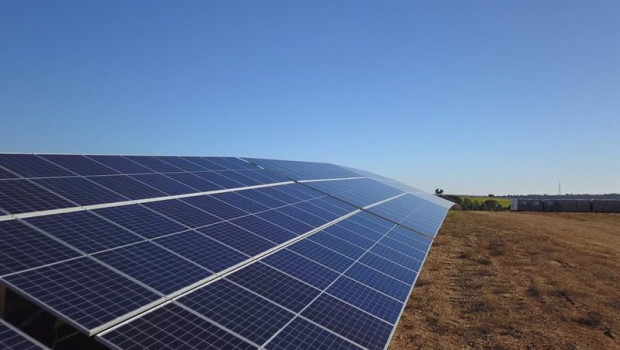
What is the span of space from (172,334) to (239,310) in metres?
1.34

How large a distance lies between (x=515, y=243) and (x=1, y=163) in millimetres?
29514

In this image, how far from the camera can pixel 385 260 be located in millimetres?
12094

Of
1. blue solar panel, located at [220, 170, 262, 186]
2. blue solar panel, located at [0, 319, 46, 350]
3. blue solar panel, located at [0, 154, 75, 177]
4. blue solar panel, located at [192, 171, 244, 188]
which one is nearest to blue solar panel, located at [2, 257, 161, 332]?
blue solar panel, located at [0, 319, 46, 350]

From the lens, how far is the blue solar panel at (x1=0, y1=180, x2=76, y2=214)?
26.5 ft

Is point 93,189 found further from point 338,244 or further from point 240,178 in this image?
point 240,178

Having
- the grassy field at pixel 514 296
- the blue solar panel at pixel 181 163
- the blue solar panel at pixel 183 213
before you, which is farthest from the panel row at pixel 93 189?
the grassy field at pixel 514 296

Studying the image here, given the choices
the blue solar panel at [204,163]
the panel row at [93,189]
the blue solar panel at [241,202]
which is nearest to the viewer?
the panel row at [93,189]

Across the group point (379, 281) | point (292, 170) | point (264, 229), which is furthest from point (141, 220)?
point (292, 170)

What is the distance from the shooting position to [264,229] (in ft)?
37.0

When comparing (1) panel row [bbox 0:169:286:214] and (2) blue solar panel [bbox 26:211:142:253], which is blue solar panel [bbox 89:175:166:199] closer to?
(1) panel row [bbox 0:169:286:214]

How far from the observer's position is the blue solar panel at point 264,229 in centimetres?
1078

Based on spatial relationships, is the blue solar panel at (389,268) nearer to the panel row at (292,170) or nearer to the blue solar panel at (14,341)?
the blue solar panel at (14,341)

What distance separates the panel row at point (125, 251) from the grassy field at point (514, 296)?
6342 millimetres

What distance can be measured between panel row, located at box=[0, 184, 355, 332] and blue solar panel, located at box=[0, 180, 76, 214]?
0.51 m
